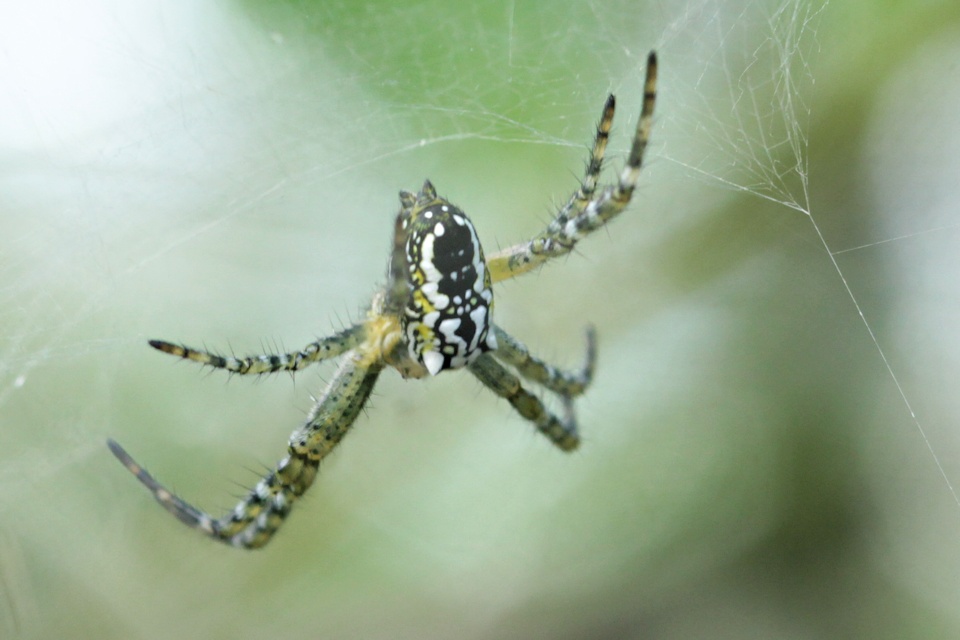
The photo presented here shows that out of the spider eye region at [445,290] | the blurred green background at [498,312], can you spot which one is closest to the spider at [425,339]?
the spider eye region at [445,290]

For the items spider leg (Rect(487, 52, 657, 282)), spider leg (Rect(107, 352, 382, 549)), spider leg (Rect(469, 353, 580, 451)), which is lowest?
spider leg (Rect(107, 352, 382, 549))

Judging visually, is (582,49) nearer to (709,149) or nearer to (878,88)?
(709,149)

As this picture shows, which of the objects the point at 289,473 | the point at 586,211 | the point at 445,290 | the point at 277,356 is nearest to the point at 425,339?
the point at 445,290

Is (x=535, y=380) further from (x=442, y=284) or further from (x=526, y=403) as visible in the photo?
(x=442, y=284)

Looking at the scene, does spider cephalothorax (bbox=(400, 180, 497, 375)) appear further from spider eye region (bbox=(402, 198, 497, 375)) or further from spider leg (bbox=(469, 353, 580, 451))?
spider leg (bbox=(469, 353, 580, 451))

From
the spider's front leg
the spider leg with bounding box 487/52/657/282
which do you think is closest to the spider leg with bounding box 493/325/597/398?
the spider's front leg

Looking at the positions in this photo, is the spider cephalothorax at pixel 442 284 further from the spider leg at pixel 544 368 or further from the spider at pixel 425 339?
the spider leg at pixel 544 368
